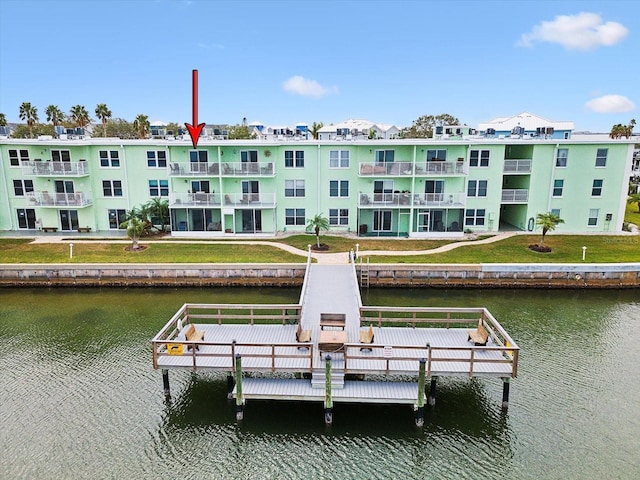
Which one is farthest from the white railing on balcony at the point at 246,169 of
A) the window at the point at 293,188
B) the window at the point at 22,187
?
the window at the point at 22,187

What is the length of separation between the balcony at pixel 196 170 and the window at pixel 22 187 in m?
12.1

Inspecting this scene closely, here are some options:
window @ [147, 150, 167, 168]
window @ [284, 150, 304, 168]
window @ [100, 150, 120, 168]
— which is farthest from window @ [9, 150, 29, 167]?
window @ [284, 150, 304, 168]

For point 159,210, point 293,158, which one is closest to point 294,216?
point 293,158

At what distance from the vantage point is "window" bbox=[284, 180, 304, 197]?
36219mm

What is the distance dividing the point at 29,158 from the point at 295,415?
A: 3371cm

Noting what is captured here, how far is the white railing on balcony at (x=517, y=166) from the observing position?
117ft

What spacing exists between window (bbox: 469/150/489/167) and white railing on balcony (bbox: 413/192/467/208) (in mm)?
2972

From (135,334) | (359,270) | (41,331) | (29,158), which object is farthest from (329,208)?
(29,158)

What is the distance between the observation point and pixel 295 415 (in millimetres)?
14836

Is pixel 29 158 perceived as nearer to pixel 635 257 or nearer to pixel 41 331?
pixel 41 331

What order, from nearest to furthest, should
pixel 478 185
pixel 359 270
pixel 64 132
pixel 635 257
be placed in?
pixel 359 270
pixel 635 257
pixel 478 185
pixel 64 132

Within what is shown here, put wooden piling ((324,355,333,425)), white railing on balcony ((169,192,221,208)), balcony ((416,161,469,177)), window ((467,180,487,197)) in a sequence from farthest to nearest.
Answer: window ((467,180,487,197)) → white railing on balcony ((169,192,221,208)) → balcony ((416,161,469,177)) → wooden piling ((324,355,333,425))

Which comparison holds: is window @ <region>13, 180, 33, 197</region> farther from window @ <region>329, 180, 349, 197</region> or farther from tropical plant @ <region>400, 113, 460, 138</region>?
tropical plant @ <region>400, 113, 460, 138</region>

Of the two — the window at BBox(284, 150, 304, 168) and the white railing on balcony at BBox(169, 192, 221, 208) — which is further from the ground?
the window at BBox(284, 150, 304, 168)
